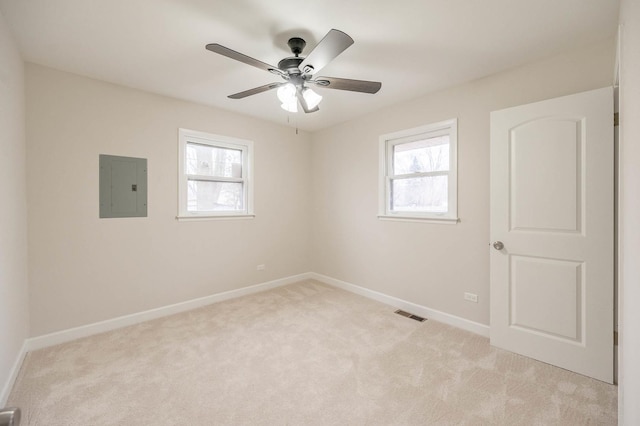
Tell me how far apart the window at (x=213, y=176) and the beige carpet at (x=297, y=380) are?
147 cm

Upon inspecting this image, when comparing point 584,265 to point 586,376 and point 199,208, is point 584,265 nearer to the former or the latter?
point 586,376

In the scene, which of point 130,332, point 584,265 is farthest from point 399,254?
point 130,332

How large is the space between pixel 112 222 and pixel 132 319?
3.49 ft

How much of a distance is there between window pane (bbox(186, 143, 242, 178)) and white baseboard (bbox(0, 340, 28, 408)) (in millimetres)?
2185

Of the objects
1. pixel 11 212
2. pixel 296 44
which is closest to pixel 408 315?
pixel 296 44

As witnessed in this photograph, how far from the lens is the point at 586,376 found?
204cm

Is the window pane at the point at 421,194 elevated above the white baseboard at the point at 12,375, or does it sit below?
above

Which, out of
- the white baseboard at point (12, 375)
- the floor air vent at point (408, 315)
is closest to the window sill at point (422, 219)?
the floor air vent at point (408, 315)

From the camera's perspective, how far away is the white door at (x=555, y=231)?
2.00 m

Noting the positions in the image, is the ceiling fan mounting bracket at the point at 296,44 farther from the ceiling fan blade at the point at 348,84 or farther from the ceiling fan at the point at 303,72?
the ceiling fan blade at the point at 348,84

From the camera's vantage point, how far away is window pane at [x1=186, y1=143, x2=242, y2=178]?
3475 millimetres

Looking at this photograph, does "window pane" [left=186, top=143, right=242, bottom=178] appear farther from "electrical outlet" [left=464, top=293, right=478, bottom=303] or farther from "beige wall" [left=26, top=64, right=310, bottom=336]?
"electrical outlet" [left=464, top=293, right=478, bottom=303]

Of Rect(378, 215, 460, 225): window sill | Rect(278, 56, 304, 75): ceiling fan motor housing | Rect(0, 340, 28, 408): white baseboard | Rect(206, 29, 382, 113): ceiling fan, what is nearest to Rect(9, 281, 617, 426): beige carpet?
Rect(0, 340, 28, 408): white baseboard

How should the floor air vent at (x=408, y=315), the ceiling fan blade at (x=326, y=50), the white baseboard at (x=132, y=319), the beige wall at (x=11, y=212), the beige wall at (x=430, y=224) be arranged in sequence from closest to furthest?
the ceiling fan blade at (x=326, y=50) → the beige wall at (x=11, y=212) → the beige wall at (x=430, y=224) → the white baseboard at (x=132, y=319) → the floor air vent at (x=408, y=315)
